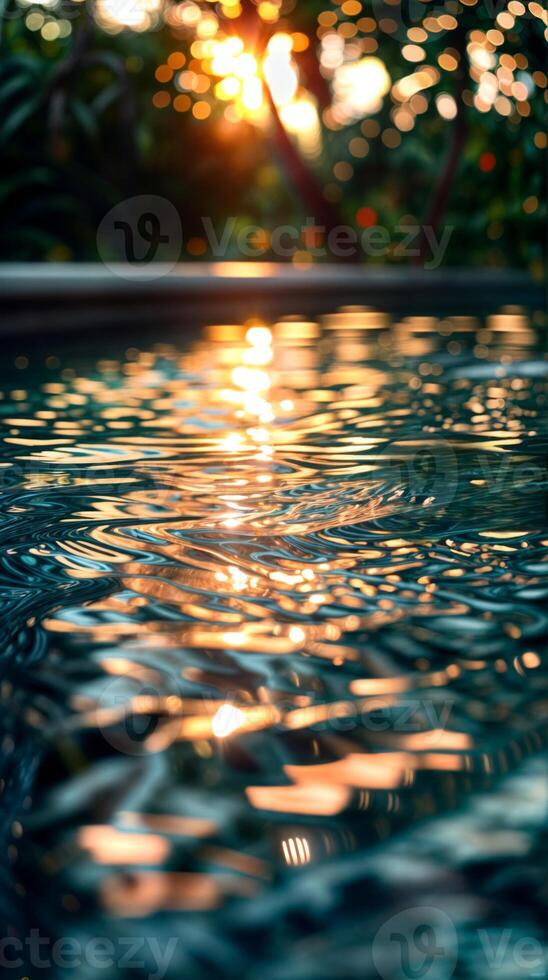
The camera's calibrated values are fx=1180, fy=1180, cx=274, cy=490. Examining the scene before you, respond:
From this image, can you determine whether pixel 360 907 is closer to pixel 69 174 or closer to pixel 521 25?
pixel 521 25

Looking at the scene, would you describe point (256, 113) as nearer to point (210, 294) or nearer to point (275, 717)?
point (210, 294)

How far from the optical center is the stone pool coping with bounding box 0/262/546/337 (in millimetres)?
6730

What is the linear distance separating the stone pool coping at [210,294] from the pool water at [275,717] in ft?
13.7

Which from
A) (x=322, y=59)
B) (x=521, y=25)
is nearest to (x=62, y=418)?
(x=521, y=25)

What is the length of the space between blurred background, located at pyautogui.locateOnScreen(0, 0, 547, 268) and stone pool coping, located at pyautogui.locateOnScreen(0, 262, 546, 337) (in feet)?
1.82

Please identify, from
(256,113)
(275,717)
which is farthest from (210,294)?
(275,717)

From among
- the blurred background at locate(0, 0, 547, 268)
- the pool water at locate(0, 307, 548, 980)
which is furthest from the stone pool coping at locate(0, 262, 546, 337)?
the pool water at locate(0, 307, 548, 980)

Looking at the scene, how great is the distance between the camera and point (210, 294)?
8461mm

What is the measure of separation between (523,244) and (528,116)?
35.6 inches

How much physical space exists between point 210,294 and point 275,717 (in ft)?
24.5

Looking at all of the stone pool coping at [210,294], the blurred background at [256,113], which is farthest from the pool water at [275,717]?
the blurred background at [256,113]

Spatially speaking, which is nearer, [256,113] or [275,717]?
[275,717]

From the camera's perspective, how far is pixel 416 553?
1809mm

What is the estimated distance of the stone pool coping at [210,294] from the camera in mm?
6730
